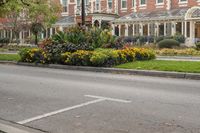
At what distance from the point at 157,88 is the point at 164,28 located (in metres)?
32.1

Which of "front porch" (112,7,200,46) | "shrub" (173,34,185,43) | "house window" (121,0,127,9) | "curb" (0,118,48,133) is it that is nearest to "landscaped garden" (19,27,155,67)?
"curb" (0,118,48,133)

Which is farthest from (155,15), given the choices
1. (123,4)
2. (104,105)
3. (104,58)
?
(104,105)

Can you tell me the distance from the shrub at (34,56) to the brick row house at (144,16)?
13.2m

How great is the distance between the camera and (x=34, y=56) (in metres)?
22.2

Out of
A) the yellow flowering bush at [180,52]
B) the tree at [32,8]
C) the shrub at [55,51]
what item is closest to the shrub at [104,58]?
the shrub at [55,51]

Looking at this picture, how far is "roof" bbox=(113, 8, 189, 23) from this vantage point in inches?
1651

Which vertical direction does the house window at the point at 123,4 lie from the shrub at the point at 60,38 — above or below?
above

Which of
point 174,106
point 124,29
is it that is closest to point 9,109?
point 174,106

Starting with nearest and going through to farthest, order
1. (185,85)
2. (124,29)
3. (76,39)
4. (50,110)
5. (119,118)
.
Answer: (119,118) → (50,110) → (185,85) → (76,39) → (124,29)

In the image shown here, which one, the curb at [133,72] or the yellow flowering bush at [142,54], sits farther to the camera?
the yellow flowering bush at [142,54]

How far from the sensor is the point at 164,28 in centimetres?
4359

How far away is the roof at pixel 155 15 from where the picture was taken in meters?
41.9

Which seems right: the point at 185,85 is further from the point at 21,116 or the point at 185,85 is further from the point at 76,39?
the point at 76,39

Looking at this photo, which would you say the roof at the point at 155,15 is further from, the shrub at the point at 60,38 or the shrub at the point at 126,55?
the shrub at the point at 126,55
